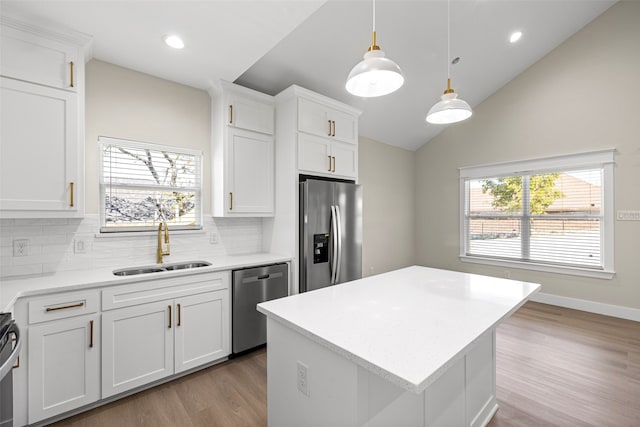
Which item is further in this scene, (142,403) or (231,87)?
(231,87)

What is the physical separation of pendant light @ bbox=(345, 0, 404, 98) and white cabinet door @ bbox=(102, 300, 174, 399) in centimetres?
204

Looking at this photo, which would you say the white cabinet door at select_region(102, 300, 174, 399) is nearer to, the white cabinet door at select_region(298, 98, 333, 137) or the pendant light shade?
the white cabinet door at select_region(298, 98, 333, 137)

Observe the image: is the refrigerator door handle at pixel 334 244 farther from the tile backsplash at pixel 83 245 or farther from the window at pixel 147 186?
the window at pixel 147 186

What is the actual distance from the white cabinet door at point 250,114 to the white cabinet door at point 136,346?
1.82 m

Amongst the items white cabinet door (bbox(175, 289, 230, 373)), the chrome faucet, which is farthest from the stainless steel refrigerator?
the chrome faucet

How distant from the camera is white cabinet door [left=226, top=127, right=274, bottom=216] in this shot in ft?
9.77

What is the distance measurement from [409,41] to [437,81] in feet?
3.22

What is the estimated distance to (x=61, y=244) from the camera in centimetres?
232

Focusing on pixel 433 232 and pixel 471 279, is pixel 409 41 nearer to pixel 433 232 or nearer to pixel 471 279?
pixel 471 279

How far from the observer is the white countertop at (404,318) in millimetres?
939

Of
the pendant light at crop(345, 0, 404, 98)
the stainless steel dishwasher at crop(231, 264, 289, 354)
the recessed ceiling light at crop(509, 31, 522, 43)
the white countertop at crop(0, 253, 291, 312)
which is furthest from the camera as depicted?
the recessed ceiling light at crop(509, 31, 522, 43)

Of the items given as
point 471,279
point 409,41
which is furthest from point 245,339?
point 409,41

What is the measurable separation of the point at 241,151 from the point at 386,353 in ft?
8.38

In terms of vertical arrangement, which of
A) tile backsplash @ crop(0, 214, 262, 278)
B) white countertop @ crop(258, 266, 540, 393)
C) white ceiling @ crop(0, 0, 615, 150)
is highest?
white ceiling @ crop(0, 0, 615, 150)
